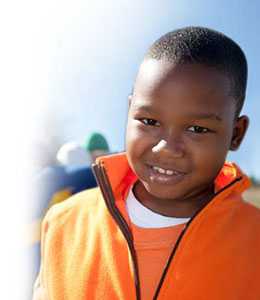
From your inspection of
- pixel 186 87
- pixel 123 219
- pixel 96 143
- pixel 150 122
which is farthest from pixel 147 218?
pixel 96 143

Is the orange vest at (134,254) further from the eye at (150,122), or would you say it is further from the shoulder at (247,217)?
the eye at (150,122)

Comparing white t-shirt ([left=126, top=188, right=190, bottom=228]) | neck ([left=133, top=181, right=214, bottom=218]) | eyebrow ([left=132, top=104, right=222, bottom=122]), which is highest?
eyebrow ([left=132, top=104, right=222, bottom=122])

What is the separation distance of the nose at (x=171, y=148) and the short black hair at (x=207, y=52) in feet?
0.69

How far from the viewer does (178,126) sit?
1.54 m

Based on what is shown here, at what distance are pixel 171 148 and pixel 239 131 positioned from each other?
295 millimetres

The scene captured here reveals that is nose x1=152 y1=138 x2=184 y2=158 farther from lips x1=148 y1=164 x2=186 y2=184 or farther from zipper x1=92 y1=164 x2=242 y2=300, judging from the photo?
zipper x1=92 y1=164 x2=242 y2=300

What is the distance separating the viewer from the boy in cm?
156

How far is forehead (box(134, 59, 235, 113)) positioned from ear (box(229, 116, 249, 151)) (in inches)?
4.4

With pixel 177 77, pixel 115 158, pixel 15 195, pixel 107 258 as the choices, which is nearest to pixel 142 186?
pixel 115 158

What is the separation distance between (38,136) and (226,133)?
2.46m

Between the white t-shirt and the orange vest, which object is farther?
the white t-shirt

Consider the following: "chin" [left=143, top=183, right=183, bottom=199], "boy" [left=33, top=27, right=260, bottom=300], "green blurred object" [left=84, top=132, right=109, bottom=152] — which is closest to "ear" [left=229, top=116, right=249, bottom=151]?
"boy" [left=33, top=27, right=260, bottom=300]

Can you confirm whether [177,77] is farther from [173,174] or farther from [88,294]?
[88,294]

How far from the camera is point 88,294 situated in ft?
5.41
